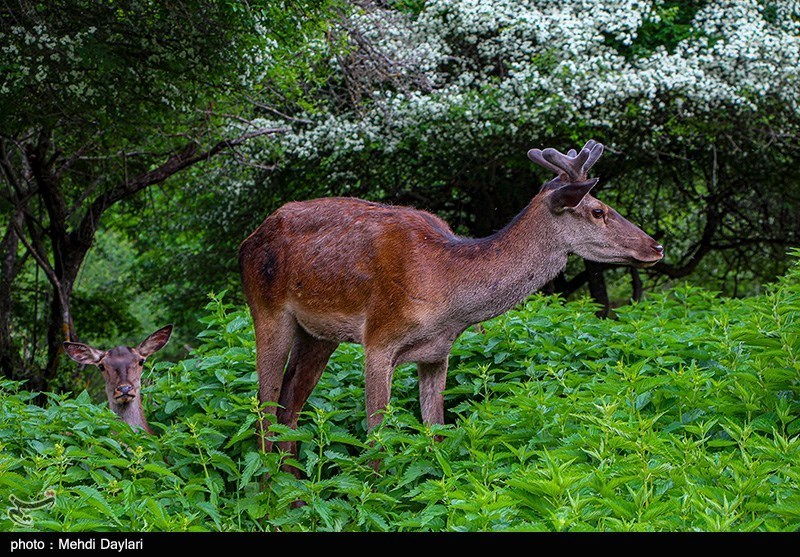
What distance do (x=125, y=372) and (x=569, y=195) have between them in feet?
10.9

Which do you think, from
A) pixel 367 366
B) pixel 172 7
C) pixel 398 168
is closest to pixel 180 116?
pixel 172 7

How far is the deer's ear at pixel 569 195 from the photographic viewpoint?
6387mm

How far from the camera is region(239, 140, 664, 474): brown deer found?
21.6 feet

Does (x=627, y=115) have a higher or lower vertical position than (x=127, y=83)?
lower

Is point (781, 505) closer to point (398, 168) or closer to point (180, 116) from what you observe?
point (180, 116)

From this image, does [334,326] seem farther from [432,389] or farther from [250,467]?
[250,467]

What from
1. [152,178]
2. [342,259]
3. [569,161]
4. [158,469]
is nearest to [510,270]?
[569,161]

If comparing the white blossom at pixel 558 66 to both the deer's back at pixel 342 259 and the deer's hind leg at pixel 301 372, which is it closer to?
the deer's back at pixel 342 259

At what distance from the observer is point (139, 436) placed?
6680 mm

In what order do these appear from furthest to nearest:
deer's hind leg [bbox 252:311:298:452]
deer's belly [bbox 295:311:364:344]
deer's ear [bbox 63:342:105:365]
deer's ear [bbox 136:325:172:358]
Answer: deer's ear [bbox 136:325:172:358], deer's ear [bbox 63:342:105:365], deer's hind leg [bbox 252:311:298:452], deer's belly [bbox 295:311:364:344]

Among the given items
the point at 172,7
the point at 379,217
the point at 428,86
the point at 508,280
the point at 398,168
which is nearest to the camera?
the point at 508,280

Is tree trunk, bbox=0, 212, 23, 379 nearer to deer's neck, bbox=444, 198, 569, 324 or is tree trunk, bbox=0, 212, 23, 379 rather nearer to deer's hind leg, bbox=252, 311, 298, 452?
deer's hind leg, bbox=252, 311, 298, 452

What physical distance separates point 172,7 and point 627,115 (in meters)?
6.19

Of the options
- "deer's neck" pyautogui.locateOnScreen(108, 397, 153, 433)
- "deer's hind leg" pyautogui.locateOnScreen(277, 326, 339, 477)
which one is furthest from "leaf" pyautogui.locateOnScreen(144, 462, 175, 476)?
"deer's neck" pyautogui.locateOnScreen(108, 397, 153, 433)
